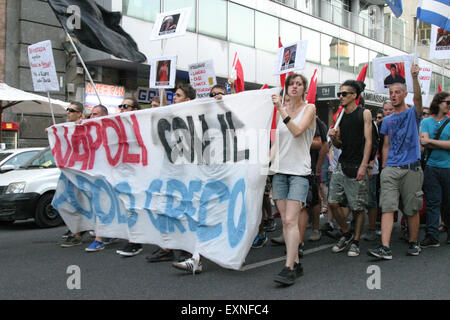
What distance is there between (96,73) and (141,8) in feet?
9.36

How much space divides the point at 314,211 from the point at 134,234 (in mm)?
2554

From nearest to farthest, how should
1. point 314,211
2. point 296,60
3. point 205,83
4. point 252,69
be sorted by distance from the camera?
point 296,60 < point 314,211 < point 205,83 < point 252,69

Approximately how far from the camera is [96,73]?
1712 cm

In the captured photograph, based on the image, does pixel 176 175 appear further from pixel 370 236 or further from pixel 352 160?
pixel 370 236

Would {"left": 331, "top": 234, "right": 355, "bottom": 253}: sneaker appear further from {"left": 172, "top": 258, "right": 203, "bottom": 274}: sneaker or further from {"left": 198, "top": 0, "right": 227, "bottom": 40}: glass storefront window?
{"left": 198, "top": 0, "right": 227, "bottom": 40}: glass storefront window

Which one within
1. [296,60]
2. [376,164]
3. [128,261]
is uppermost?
[296,60]

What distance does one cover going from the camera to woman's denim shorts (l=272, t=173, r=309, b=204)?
4.45 m

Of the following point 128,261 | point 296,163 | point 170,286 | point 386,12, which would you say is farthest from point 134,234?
point 386,12

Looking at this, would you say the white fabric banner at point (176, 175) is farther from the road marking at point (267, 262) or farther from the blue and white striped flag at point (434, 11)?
the blue and white striped flag at point (434, 11)

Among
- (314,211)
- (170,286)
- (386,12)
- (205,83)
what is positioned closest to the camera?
(170,286)

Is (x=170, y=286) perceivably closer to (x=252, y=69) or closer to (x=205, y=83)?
(x=205, y=83)

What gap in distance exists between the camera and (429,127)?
6145 millimetres

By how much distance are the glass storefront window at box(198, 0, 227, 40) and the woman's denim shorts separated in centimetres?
1527

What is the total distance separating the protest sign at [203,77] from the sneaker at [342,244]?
4677 mm
